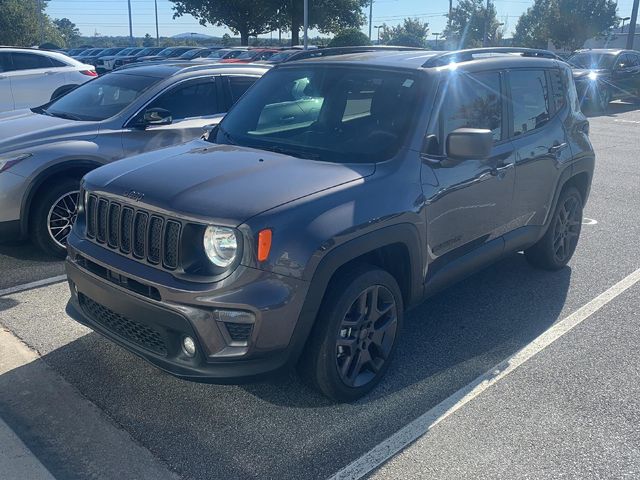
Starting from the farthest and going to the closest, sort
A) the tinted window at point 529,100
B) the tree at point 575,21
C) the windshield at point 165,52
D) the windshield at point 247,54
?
the tree at point 575,21 → the windshield at point 165,52 → the windshield at point 247,54 → the tinted window at point 529,100

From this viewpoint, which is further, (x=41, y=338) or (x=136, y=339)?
(x=41, y=338)

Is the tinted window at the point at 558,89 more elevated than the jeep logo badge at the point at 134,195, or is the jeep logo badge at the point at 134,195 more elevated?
the tinted window at the point at 558,89

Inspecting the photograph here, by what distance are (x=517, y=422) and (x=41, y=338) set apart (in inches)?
120

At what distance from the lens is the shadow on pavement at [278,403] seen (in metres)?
3.17

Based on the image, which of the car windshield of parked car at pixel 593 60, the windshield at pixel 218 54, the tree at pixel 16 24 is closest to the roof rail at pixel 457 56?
the car windshield of parked car at pixel 593 60

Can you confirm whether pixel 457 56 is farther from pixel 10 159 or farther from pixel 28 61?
pixel 28 61

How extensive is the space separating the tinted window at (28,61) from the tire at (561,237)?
9392 mm

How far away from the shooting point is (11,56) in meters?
11.2

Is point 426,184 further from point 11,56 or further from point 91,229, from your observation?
point 11,56

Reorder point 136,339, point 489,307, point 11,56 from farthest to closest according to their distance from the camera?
point 11,56, point 489,307, point 136,339

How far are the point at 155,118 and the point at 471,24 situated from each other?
66.5m

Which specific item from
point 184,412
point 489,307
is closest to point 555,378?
point 489,307

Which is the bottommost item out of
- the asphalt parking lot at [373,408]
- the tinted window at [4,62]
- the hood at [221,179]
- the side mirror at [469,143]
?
the asphalt parking lot at [373,408]

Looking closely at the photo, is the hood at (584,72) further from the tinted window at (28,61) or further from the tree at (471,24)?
the tree at (471,24)
